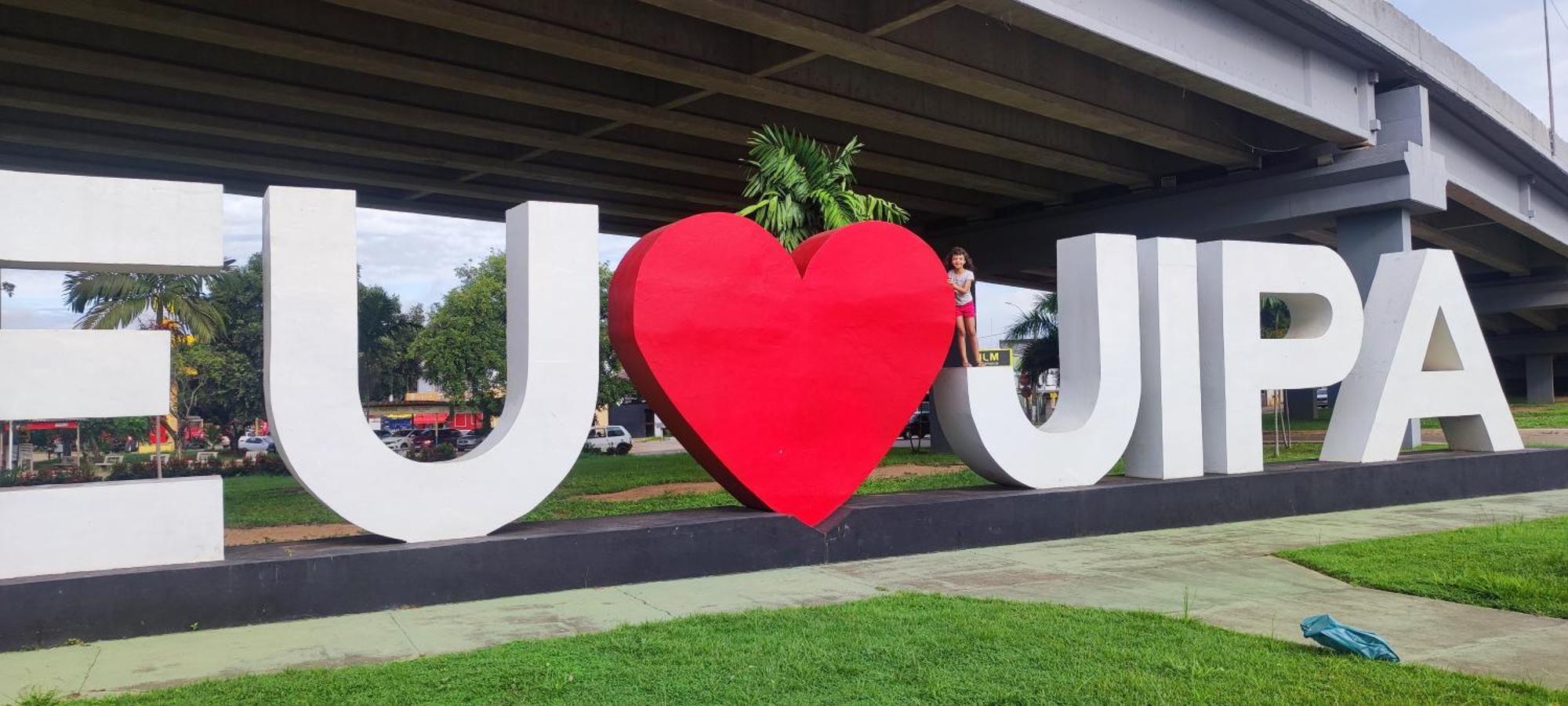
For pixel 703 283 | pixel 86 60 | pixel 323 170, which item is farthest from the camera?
pixel 323 170

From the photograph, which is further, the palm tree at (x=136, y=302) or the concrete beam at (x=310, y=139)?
the palm tree at (x=136, y=302)

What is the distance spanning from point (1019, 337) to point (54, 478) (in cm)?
3164

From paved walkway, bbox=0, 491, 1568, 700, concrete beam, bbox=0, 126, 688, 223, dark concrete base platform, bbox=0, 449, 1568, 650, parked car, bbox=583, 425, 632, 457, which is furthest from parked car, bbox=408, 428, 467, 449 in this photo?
paved walkway, bbox=0, 491, 1568, 700

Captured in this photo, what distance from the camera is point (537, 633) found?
24.5ft

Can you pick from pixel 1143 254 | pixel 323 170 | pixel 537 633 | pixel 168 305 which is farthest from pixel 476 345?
pixel 537 633

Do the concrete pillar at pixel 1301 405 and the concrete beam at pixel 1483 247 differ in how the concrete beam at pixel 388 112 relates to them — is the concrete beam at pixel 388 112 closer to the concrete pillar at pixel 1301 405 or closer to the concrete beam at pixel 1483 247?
the concrete beam at pixel 1483 247

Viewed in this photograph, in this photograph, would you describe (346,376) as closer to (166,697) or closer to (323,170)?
(166,697)

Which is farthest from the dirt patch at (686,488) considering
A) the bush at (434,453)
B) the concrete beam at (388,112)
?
the bush at (434,453)

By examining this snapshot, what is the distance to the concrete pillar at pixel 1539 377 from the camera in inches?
2416

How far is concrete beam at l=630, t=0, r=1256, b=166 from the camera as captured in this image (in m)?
14.5

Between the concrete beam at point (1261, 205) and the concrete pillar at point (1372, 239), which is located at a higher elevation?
the concrete beam at point (1261, 205)

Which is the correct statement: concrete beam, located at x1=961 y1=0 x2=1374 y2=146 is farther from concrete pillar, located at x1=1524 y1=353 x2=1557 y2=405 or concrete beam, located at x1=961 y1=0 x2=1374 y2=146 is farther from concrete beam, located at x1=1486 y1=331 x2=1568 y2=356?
concrete pillar, located at x1=1524 y1=353 x2=1557 y2=405

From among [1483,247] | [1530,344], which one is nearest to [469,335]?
[1483,247]

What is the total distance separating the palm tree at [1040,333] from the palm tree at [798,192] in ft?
99.0
